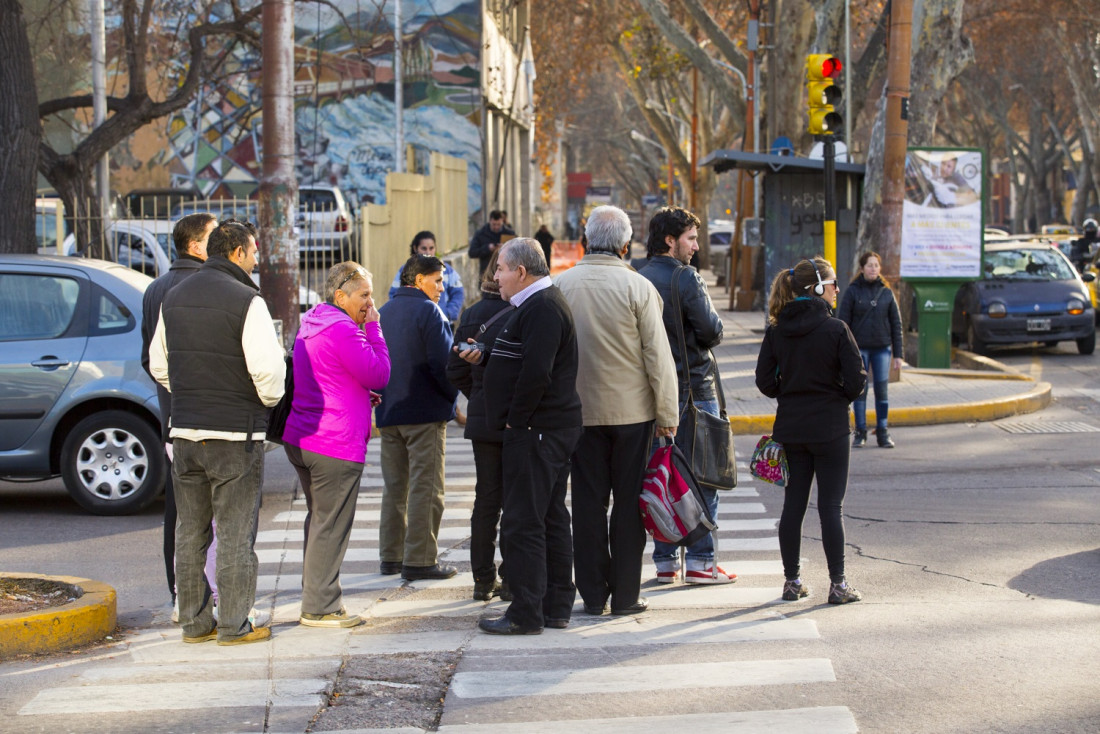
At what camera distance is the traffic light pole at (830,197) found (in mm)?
15307

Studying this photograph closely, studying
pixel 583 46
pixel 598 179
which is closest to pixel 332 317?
pixel 583 46

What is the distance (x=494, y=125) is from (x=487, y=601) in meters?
32.6

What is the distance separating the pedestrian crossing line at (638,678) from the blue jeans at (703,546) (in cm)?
159

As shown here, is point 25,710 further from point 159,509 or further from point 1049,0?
point 1049,0

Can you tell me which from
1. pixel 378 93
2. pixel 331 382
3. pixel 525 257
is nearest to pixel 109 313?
pixel 331 382

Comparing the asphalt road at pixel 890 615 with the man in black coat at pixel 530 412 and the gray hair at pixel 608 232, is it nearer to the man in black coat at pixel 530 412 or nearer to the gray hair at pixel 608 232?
the man in black coat at pixel 530 412

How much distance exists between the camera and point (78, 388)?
364 inches

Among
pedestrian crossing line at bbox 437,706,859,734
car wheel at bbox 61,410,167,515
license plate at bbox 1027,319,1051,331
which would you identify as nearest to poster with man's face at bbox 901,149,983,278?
license plate at bbox 1027,319,1051,331

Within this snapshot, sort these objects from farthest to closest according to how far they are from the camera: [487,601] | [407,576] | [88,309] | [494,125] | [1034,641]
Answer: [494,125] < [88,309] < [407,576] < [487,601] < [1034,641]

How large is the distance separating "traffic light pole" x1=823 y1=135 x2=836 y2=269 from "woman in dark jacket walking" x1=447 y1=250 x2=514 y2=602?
918 centimetres

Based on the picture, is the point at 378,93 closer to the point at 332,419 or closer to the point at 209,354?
the point at 332,419

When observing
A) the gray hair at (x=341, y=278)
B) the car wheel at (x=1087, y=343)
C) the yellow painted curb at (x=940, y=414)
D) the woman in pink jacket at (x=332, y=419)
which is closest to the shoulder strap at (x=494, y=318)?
the woman in pink jacket at (x=332, y=419)

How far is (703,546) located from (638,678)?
193 centimetres

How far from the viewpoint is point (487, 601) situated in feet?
22.9
